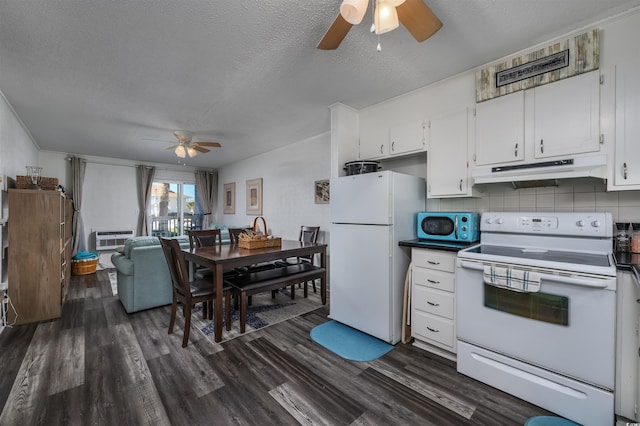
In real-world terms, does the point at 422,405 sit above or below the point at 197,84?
below

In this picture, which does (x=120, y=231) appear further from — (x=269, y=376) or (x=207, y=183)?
(x=269, y=376)

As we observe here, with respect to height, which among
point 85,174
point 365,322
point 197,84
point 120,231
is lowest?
point 365,322

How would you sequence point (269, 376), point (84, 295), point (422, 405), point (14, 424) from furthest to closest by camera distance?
point (84, 295) < point (269, 376) < point (422, 405) < point (14, 424)

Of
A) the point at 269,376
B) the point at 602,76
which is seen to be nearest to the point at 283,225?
the point at 269,376

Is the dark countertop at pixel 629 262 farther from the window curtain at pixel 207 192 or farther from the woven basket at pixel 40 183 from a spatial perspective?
the window curtain at pixel 207 192

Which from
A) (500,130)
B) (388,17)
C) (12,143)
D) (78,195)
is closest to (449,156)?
(500,130)

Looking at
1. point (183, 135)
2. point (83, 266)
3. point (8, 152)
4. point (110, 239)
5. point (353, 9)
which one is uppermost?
point (183, 135)

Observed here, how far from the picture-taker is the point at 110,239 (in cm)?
Answer: 595

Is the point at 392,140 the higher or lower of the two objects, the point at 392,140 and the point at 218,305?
the higher

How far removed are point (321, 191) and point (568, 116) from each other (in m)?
3.12

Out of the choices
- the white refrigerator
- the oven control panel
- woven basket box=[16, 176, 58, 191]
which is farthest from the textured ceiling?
the oven control panel

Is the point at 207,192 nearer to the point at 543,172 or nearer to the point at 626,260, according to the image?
the point at 543,172

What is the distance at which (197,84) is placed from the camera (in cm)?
266

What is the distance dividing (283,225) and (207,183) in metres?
3.50
